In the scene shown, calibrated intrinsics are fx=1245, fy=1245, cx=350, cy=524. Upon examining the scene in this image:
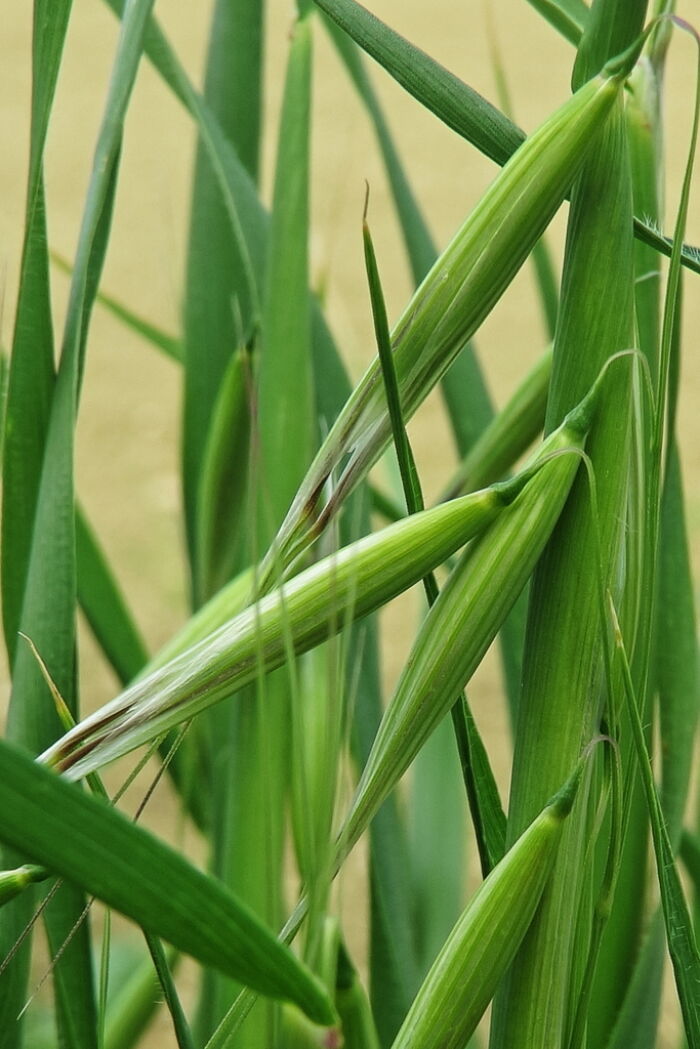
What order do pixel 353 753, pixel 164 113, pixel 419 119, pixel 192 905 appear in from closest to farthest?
1. pixel 192 905
2. pixel 353 753
3. pixel 164 113
4. pixel 419 119

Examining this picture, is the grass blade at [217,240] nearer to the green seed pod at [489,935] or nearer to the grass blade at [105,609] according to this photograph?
the grass blade at [105,609]

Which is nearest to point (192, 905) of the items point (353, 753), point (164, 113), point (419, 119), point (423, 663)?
point (423, 663)

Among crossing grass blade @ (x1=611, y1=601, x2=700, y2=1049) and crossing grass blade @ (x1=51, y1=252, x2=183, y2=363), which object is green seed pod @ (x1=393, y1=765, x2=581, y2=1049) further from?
crossing grass blade @ (x1=51, y1=252, x2=183, y2=363)

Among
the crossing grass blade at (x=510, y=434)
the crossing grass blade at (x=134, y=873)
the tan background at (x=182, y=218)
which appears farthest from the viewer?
the tan background at (x=182, y=218)

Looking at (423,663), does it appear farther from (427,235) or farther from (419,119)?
(419,119)

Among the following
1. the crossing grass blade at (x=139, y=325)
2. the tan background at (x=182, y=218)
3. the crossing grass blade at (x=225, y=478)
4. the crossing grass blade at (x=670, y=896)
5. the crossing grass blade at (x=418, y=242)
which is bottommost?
the crossing grass blade at (x=670, y=896)

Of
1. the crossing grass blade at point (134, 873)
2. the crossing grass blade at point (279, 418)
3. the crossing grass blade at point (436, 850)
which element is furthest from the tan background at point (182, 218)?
the crossing grass blade at point (134, 873)
